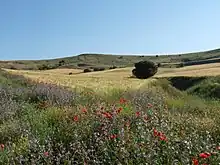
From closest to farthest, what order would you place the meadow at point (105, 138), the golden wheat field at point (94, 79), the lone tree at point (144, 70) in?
the meadow at point (105, 138) < the golden wheat field at point (94, 79) < the lone tree at point (144, 70)

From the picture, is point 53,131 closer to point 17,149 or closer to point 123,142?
point 17,149

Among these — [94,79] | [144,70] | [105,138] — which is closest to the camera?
[105,138]

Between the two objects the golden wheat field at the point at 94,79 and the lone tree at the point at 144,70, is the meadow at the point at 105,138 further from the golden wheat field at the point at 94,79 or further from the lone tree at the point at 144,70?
the lone tree at the point at 144,70

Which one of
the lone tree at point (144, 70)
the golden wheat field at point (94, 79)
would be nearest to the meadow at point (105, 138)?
the golden wheat field at point (94, 79)

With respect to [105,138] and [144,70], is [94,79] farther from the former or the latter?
[105,138]

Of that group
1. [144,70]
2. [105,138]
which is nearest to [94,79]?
[144,70]

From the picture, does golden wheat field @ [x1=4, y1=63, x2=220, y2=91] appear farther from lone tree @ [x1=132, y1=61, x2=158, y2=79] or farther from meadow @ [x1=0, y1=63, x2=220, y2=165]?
meadow @ [x1=0, y1=63, x2=220, y2=165]

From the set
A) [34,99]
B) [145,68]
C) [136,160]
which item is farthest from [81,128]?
[145,68]

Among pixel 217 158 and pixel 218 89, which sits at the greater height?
pixel 217 158

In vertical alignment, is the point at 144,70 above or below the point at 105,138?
below

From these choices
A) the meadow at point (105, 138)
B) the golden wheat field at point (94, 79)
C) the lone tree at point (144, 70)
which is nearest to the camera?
the meadow at point (105, 138)

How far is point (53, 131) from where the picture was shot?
6922 mm

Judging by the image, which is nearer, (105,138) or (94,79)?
(105,138)

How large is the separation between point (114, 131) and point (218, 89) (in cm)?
2959
